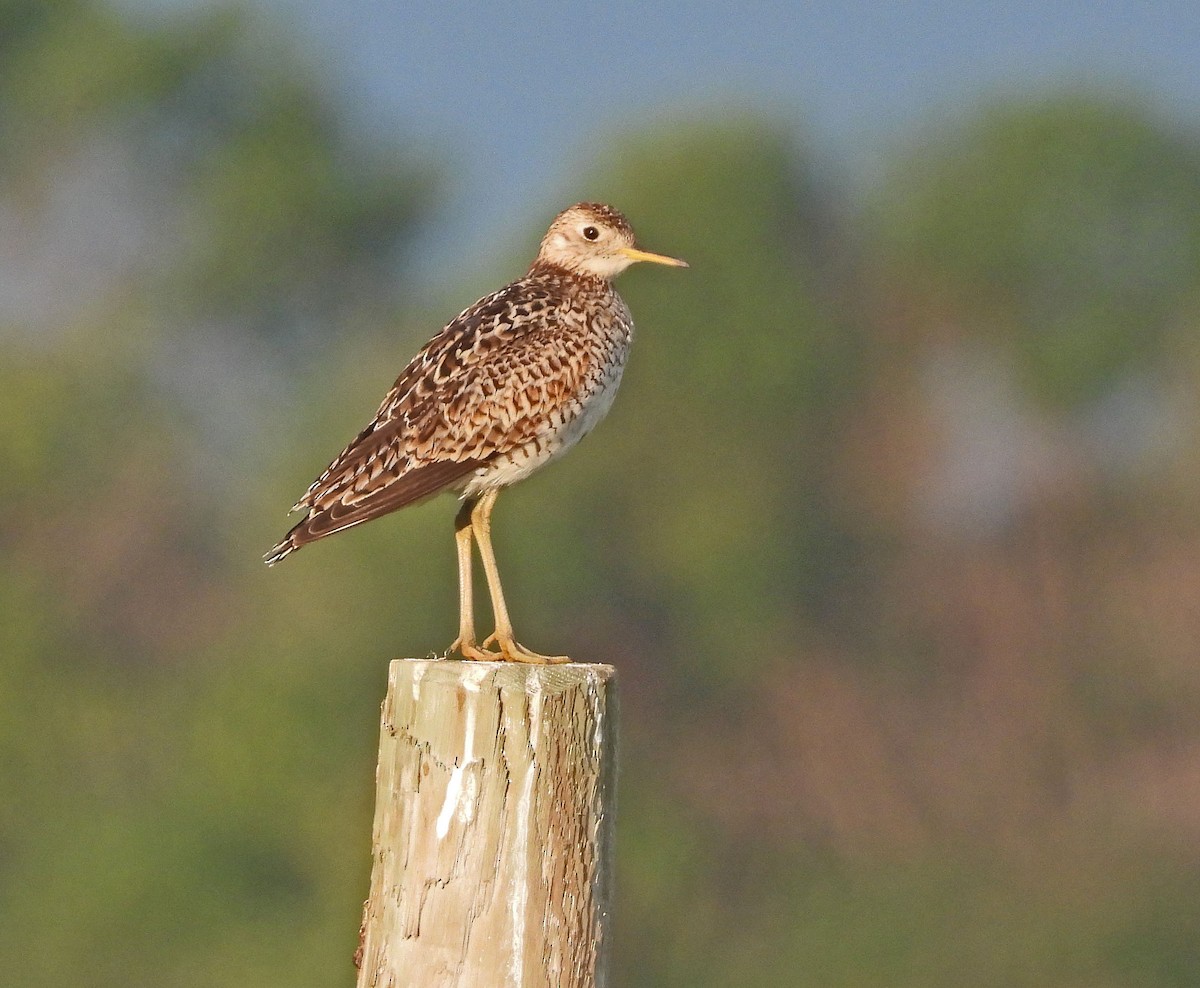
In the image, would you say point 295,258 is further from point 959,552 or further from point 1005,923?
point 1005,923

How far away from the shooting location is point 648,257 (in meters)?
15.0

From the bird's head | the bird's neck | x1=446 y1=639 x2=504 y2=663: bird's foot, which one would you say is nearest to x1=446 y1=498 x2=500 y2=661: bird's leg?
x1=446 y1=639 x2=504 y2=663: bird's foot

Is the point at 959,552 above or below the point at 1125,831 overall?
above

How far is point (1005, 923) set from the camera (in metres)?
67.2

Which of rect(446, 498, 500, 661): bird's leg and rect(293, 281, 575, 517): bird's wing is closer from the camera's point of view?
rect(446, 498, 500, 661): bird's leg

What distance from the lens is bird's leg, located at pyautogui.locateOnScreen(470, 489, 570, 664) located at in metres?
13.3

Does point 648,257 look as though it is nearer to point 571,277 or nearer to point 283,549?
point 571,277

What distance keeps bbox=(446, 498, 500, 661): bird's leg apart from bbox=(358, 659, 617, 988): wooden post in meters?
2.24

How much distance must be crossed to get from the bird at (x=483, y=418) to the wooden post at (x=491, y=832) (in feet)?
8.87

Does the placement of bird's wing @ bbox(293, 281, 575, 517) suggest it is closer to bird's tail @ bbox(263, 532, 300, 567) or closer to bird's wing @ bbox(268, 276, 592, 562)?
bird's wing @ bbox(268, 276, 592, 562)

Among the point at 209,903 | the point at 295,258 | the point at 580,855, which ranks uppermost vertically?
the point at 295,258

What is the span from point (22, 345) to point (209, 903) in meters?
20.9

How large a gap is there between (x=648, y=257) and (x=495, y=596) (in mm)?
2230

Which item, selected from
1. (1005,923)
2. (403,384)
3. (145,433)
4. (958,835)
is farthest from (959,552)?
(403,384)
